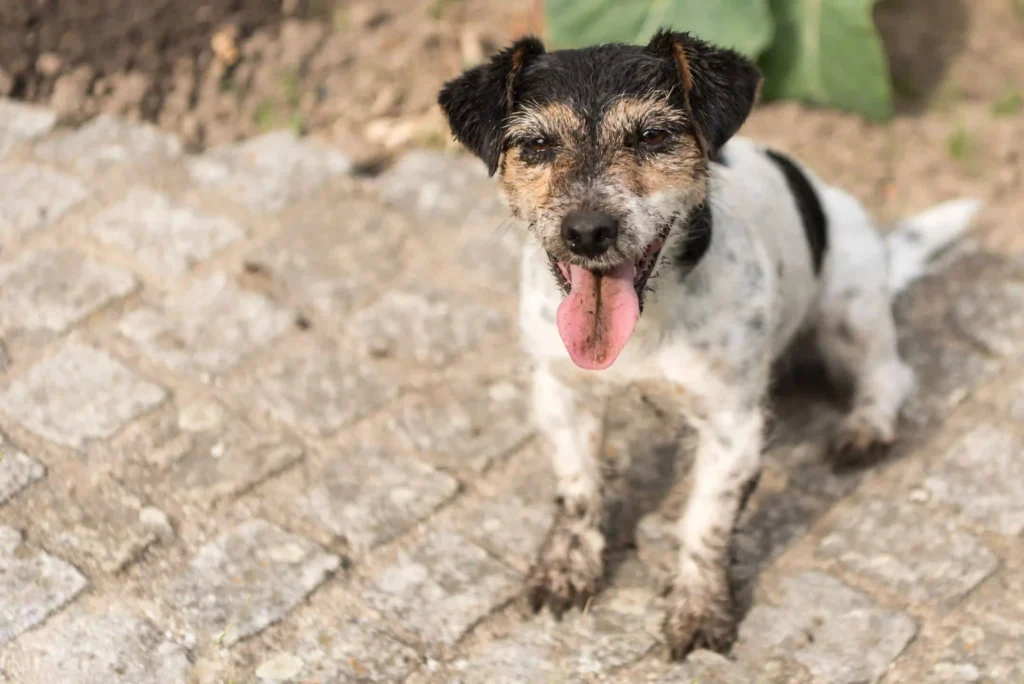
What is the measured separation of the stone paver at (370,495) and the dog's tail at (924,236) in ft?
7.12

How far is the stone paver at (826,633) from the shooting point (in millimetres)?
3381

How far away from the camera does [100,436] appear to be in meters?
4.11

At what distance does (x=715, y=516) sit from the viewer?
352 cm

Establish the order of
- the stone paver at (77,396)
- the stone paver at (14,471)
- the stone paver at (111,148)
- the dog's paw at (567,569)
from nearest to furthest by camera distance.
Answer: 1. the dog's paw at (567,569)
2. the stone paver at (14,471)
3. the stone paver at (77,396)
4. the stone paver at (111,148)

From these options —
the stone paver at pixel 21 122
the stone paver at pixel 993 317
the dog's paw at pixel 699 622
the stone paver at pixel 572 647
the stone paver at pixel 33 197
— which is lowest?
the stone paver at pixel 33 197

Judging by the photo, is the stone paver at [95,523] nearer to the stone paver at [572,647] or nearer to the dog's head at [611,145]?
the stone paver at [572,647]

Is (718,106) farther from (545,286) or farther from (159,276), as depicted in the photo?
(159,276)

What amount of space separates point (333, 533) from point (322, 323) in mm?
1147

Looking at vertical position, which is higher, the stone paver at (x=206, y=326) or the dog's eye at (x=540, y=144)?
the dog's eye at (x=540, y=144)

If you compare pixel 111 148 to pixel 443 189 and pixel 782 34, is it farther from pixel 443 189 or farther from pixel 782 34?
pixel 782 34

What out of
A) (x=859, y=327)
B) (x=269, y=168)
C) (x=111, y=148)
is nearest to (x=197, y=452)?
(x=269, y=168)

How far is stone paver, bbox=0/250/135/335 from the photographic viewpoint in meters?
4.59

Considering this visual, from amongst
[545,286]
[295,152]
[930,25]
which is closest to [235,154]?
[295,152]

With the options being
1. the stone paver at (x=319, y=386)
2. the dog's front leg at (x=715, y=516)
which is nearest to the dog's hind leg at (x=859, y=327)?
the dog's front leg at (x=715, y=516)
